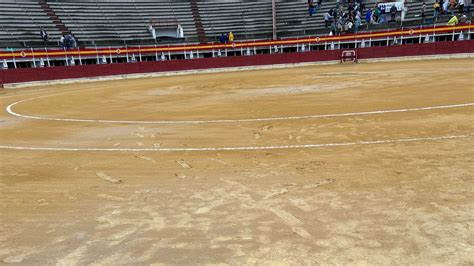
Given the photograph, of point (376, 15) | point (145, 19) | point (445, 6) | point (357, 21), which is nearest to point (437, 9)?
point (445, 6)

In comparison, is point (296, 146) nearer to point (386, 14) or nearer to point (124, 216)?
point (124, 216)

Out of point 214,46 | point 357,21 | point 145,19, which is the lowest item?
point 214,46

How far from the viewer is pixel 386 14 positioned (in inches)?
1336

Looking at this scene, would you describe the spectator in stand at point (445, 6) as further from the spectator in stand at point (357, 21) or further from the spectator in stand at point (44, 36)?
the spectator in stand at point (44, 36)

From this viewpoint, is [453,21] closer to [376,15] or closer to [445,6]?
[445,6]

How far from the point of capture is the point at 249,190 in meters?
4.35

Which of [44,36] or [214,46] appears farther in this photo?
[214,46]

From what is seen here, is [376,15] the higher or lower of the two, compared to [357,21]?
higher

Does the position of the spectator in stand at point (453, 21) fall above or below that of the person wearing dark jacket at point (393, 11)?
below

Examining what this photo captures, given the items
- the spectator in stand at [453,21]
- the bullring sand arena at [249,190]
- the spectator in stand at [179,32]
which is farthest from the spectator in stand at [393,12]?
the bullring sand arena at [249,190]

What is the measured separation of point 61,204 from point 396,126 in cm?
553

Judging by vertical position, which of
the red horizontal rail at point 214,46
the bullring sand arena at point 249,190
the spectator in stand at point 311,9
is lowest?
the bullring sand arena at point 249,190

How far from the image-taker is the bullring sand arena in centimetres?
312

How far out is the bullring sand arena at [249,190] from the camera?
3115mm
